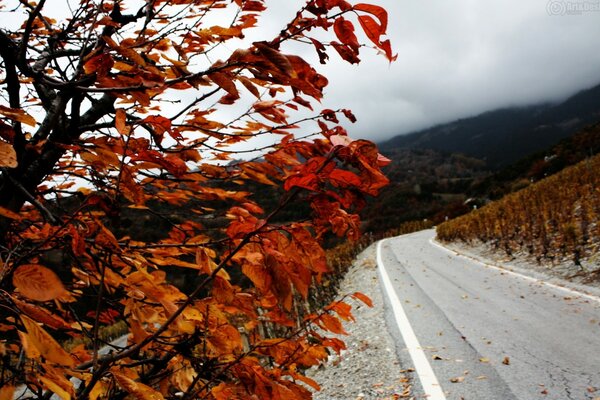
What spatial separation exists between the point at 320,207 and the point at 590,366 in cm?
368

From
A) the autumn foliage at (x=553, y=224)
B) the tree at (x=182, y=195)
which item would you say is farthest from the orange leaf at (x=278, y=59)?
the autumn foliage at (x=553, y=224)

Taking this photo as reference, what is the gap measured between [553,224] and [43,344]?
39.1 ft

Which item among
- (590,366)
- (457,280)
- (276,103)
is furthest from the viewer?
(457,280)

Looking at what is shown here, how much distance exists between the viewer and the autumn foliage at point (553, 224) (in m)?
7.85

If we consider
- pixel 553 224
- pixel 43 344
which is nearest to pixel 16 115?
pixel 43 344

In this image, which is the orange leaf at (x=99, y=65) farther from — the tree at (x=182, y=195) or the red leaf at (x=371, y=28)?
the red leaf at (x=371, y=28)

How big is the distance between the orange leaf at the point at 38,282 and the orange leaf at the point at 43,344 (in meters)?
0.04

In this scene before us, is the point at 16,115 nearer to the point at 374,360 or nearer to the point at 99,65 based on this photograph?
the point at 99,65

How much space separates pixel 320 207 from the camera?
35.9 inches

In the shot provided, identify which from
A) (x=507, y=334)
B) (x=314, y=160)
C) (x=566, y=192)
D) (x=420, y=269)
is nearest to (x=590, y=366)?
(x=507, y=334)

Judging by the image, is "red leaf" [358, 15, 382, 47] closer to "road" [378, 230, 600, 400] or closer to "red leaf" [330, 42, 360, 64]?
"red leaf" [330, 42, 360, 64]

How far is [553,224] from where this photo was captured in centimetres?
973

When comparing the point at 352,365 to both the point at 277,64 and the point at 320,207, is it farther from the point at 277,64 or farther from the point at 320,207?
the point at 277,64

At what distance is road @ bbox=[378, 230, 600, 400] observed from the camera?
2.91 metres
